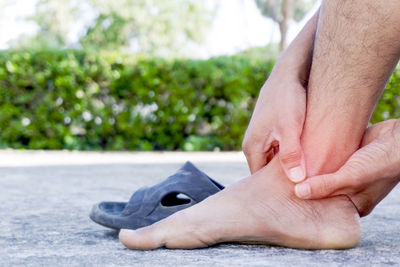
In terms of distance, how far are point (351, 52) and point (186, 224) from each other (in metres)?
0.58

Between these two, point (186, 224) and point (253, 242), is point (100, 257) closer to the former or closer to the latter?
point (186, 224)

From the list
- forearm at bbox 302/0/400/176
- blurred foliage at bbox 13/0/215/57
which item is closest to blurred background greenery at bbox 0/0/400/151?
forearm at bbox 302/0/400/176

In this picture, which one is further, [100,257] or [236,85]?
[236,85]

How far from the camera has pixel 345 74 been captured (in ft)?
4.01

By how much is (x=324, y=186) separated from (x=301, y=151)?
10cm

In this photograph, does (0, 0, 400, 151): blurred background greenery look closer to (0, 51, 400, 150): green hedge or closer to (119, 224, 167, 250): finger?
(0, 51, 400, 150): green hedge

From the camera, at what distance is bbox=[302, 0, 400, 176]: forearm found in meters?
1.19

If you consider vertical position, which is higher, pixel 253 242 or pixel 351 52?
pixel 351 52

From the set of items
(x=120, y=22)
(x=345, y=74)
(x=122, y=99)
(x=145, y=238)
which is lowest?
(x=122, y=99)

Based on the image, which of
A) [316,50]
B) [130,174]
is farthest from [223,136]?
[316,50]

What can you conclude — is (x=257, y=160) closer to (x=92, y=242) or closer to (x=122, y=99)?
(x=92, y=242)

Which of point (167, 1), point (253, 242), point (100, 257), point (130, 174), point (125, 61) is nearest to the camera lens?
point (100, 257)

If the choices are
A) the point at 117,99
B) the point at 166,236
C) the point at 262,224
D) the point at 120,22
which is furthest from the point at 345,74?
the point at 120,22

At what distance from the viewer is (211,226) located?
1.24 metres
